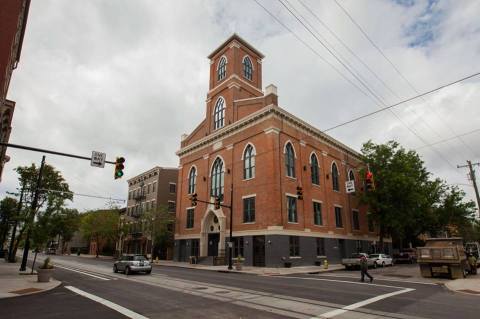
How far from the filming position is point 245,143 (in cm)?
3481

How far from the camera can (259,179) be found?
1252 inches

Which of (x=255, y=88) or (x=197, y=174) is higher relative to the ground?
(x=255, y=88)

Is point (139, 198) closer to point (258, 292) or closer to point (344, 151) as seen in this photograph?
point (344, 151)

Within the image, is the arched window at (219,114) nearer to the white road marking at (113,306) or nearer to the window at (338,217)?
the window at (338,217)

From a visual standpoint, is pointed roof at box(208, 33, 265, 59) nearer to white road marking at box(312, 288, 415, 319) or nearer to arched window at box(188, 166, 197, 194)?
arched window at box(188, 166, 197, 194)

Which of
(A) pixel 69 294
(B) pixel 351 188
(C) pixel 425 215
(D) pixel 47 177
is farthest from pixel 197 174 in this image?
(C) pixel 425 215

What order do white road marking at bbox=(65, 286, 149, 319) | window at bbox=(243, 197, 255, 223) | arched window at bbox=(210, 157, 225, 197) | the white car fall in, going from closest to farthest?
white road marking at bbox=(65, 286, 149, 319), window at bbox=(243, 197, 255, 223), the white car, arched window at bbox=(210, 157, 225, 197)

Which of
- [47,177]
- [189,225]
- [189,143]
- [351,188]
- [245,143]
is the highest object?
[189,143]

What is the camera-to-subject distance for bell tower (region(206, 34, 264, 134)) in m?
39.8

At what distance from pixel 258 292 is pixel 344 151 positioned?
35265 mm

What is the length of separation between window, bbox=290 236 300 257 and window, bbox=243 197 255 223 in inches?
173

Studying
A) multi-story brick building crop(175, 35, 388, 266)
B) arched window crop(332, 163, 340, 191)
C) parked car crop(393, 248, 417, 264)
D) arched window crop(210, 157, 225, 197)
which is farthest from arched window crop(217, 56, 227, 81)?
parked car crop(393, 248, 417, 264)

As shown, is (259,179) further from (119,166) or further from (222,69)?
(119,166)

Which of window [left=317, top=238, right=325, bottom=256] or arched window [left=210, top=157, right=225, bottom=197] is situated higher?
arched window [left=210, top=157, right=225, bottom=197]
